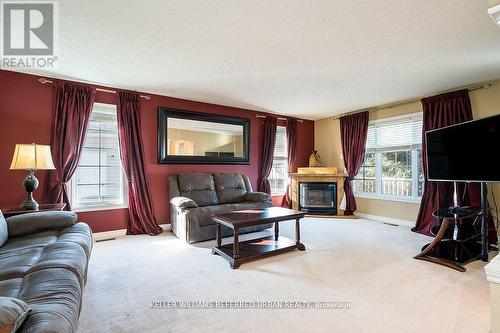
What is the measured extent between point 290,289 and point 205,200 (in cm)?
233

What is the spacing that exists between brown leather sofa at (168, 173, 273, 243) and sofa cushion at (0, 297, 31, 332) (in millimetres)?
2482

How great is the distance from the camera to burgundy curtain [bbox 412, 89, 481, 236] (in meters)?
3.70

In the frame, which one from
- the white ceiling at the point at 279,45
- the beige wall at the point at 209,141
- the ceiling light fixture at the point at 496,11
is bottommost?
the beige wall at the point at 209,141

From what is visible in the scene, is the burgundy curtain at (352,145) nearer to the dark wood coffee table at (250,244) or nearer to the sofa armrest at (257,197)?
the sofa armrest at (257,197)

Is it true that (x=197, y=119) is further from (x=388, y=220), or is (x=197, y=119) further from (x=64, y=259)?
(x=388, y=220)

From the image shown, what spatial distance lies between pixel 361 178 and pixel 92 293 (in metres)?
5.07

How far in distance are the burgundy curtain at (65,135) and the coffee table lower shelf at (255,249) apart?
7.66ft

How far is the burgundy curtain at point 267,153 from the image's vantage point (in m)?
5.35

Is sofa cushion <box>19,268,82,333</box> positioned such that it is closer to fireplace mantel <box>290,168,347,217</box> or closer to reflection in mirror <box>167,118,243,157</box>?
reflection in mirror <box>167,118,243,157</box>

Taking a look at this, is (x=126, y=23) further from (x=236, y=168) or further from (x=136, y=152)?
(x=236, y=168)

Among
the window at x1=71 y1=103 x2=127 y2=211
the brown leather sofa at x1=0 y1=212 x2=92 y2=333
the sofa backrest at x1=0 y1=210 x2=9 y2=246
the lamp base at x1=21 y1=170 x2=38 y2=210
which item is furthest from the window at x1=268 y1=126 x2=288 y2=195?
the sofa backrest at x1=0 y1=210 x2=9 y2=246

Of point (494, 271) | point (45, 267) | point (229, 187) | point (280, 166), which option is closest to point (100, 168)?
point (229, 187)

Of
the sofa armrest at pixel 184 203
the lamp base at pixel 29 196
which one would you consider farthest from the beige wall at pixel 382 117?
the lamp base at pixel 29 196

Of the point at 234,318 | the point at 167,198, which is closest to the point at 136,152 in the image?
the point at 167,198
